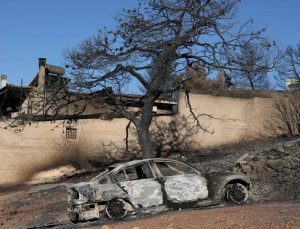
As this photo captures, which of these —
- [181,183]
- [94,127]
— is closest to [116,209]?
[181,183]

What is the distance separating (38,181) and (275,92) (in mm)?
15056

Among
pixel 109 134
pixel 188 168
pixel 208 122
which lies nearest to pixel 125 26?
pixel 188 168

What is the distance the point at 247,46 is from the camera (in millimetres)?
19297

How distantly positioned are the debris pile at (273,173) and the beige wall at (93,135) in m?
10.3

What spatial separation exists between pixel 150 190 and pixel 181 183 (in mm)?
807

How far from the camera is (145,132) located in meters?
19.9

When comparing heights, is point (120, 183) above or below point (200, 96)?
below

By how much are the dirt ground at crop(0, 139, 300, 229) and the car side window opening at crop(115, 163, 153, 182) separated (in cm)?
114

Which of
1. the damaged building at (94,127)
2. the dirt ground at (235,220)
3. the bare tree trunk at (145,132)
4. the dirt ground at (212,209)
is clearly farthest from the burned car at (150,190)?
the damaged building at (94,127)

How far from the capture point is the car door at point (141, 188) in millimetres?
12820

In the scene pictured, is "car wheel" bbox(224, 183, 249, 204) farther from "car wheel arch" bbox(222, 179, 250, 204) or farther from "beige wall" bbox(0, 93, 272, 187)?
"beige wall" bbox(0, 93, 272, 187)

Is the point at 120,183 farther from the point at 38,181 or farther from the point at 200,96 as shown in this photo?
the point at 200,96

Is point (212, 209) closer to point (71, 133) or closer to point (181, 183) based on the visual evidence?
point (181, 183)

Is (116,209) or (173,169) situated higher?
(173,169)
